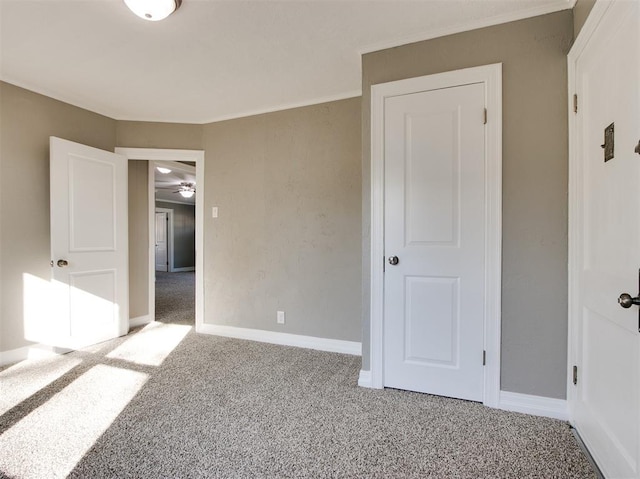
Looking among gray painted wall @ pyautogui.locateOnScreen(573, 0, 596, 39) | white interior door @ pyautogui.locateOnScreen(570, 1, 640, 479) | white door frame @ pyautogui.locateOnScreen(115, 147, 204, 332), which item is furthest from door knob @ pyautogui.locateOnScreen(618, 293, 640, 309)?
white door frame @ pyautogui.locateOnScreen(115, 147, 204, 332)

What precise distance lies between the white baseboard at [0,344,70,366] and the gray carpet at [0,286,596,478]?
0.19m

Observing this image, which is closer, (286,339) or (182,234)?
(286,339)

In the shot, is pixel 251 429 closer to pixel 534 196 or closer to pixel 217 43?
pixel 534 196

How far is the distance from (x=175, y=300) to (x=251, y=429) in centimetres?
412

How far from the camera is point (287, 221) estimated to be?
317 cm

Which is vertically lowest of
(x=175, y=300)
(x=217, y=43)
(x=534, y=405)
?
(x=175, y=300)

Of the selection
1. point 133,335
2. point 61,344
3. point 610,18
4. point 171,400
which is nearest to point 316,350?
point 171,400

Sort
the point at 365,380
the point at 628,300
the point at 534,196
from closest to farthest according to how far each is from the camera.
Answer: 1. the point at 628,300
2. the point at 534,196
3. the point at 365,380

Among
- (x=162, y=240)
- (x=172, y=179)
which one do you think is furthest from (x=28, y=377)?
(x=162, y=240)

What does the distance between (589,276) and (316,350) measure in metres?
2.14

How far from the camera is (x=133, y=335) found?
3375mm

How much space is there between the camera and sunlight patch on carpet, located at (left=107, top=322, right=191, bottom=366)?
2.75 metres

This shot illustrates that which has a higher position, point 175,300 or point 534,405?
point 534,405

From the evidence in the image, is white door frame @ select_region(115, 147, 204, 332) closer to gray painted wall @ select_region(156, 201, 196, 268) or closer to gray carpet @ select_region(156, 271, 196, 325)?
gray carpet @ select_region(156, 271, 196, 325)
